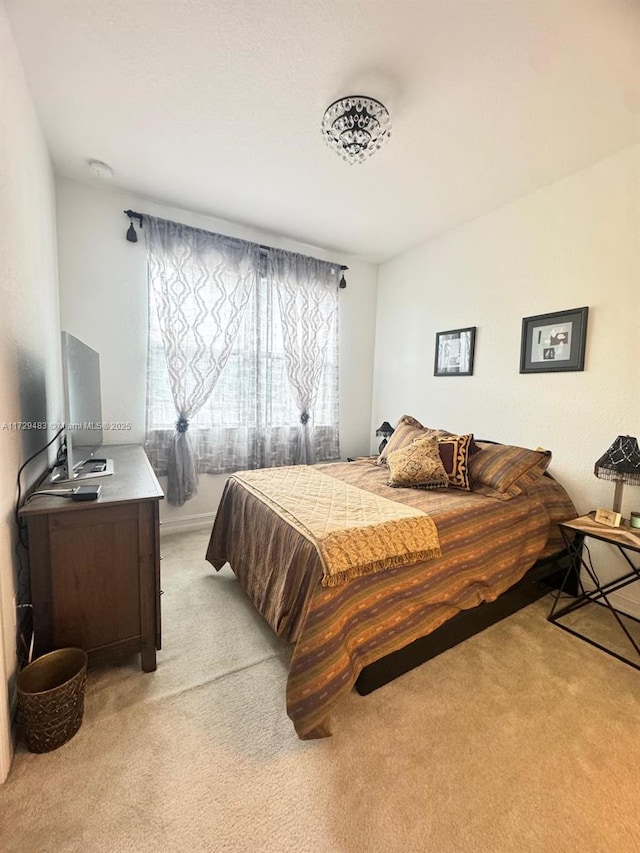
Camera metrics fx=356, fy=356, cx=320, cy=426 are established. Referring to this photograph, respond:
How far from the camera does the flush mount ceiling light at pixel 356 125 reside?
5.70ft

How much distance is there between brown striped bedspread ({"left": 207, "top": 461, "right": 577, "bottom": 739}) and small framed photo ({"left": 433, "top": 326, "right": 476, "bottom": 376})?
1.14 metres

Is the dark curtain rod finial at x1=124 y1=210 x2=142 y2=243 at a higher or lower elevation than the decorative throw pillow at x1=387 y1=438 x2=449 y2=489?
higher

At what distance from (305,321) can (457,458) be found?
6.61ft

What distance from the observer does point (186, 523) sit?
3197 millimetres

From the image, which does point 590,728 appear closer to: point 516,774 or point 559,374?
point 516,774

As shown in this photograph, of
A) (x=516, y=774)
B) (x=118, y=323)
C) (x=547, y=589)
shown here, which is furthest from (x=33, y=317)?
(x=547, y=589)

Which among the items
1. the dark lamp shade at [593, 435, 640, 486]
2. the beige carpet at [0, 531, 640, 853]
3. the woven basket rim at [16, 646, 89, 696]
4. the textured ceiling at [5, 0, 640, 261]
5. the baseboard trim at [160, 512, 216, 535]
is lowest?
the beige carpet at [0, 531, 640, 853]

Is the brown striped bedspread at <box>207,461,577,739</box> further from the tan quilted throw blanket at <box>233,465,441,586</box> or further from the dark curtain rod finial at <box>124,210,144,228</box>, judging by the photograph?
the dark curtain rod finial at <box>124,210,144,228</box>

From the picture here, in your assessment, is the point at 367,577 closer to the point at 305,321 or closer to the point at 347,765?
the point at 347,765

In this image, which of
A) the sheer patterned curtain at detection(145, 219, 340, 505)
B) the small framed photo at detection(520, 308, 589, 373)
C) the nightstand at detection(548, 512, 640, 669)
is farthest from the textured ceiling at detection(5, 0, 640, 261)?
the nightstand at detection(548, 512, 640, 669)

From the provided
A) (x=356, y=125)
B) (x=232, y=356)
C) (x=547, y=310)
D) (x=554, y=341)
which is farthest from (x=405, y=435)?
(x=356, y=125)

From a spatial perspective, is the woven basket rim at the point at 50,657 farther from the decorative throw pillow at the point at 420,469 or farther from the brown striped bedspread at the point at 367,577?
the decorative throw pillow at the point at 420,469

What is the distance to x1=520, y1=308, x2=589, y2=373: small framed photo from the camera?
2318 mm

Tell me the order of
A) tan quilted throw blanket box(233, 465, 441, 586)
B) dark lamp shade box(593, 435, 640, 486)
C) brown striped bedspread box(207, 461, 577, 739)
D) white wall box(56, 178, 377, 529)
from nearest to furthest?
brown striped bedspread box(207, 461, 577, 739), tan quilted throw blanket box(233, 465, 441, 586), dark lamp shade box(593, 435, 640, 486), white wall box(56, 178, 377, 529)
